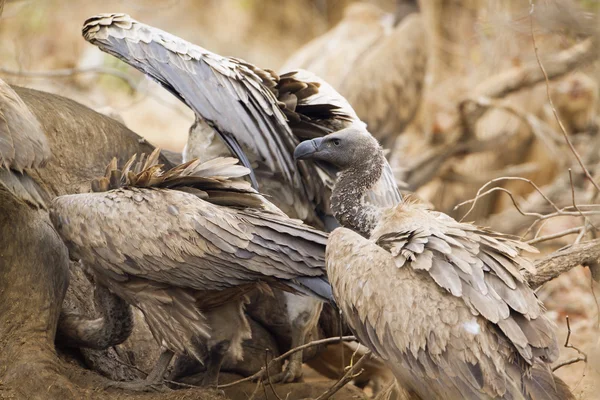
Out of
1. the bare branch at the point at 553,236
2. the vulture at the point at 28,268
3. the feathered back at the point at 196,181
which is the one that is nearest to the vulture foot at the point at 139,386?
the vulture at the point at 28,268

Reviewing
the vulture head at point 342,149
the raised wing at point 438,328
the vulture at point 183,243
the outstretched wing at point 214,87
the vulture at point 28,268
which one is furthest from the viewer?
the outstretched wing at point 214,87

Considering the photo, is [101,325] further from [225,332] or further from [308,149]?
[308,149]

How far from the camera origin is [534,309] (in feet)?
11.8

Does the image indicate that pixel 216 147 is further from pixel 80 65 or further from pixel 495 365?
pixel 80 65

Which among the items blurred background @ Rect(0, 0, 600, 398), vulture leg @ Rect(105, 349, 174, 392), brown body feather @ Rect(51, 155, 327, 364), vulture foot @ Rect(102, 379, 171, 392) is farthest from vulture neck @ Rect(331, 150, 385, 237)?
blurred background @ Rect(0, 0, 600, 398)

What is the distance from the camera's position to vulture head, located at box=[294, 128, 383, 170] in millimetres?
4648

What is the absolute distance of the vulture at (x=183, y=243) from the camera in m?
4.09

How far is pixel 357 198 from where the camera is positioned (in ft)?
15.1

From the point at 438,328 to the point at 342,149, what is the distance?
4.42ft

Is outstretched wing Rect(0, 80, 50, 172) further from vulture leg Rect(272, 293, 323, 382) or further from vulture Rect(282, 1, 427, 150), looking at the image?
vulture Rect(282, 1, 427, 150)

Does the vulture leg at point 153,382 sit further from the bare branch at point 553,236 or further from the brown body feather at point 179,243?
the bare branch at point 553,236

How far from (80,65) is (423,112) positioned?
534 centimetres

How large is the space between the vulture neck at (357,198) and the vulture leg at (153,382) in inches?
42.2

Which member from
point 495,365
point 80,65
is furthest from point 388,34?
point 495,365
